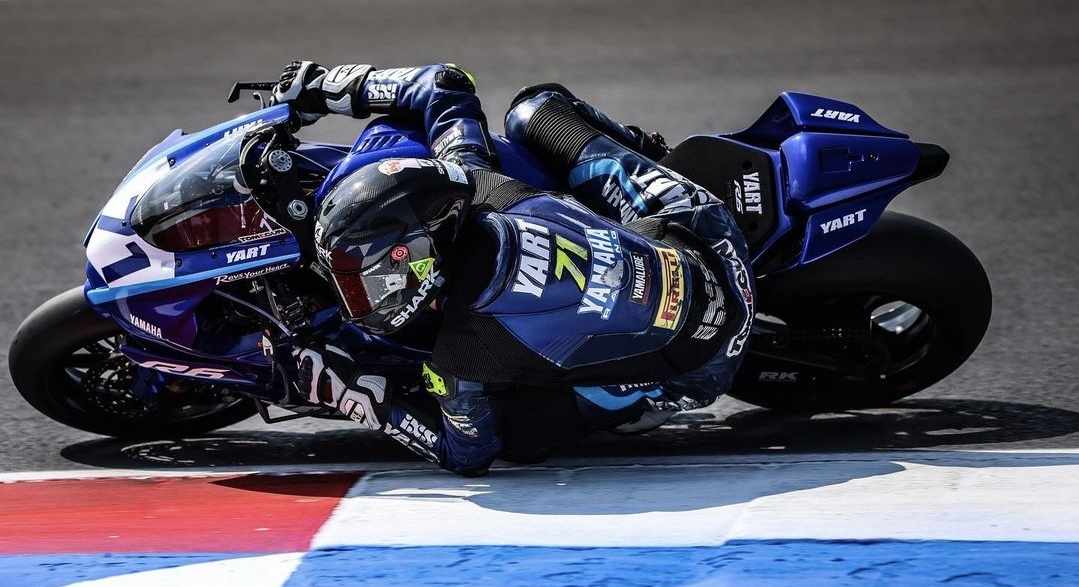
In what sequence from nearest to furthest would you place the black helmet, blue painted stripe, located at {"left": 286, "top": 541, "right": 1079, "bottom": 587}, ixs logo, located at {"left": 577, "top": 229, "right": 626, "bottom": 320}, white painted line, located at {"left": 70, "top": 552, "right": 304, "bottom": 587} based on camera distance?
blue painted stripe, located at {"left": 286, "top": 541, "right": 1079, "bottom": 587}, white painted line, located at {"left": 70, "top": 552, "right": 304, "bottom": 587}, the black helmet, ixs logo, located at {"left": 577, "top": 229, "right": 626, "bottom": 320}

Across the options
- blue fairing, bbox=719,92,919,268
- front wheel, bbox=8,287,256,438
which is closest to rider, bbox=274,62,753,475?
blue fairing, bbox=719,92,919,268

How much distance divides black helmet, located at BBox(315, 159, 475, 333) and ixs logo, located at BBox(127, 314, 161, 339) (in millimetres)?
677

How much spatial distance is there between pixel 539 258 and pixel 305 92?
122 cm

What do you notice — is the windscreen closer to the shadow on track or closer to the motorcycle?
the motorcycle

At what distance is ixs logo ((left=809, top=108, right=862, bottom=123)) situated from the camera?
4418mm

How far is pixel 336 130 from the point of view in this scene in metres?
8.38

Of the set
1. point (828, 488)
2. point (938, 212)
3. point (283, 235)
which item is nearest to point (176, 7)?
point (938, 212)

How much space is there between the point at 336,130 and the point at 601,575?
17.7ft

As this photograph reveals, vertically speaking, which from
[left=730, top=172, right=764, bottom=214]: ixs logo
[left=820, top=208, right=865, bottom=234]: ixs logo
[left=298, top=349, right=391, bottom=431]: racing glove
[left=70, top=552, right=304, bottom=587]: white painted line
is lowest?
[left=70, top=552, right=304, bottom=587]: white painted line

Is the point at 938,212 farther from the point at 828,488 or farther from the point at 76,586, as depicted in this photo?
the point at 76,586

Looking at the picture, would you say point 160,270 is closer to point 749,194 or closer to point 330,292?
point 330,292

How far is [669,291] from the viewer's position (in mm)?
3879

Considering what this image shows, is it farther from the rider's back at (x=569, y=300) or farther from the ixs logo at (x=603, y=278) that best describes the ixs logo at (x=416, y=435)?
the ixs logo at (x=603, y=278)

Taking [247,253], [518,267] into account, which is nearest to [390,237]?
[518,267]
